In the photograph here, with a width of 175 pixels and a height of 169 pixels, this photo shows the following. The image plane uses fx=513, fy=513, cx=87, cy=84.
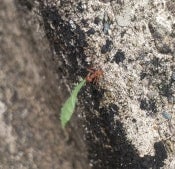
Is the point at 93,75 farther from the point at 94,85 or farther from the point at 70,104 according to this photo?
the point at 70,104

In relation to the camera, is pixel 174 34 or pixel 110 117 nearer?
pixel 174 34

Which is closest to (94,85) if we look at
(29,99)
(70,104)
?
(70,104)

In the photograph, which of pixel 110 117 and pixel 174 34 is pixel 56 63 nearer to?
pixel 110 117

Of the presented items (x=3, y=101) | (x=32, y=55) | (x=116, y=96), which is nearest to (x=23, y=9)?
(x=32, y=55)

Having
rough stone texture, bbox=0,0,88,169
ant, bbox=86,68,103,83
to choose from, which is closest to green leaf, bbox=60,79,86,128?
ant, bbox=86,68,103,83

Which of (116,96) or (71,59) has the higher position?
(71,59)
